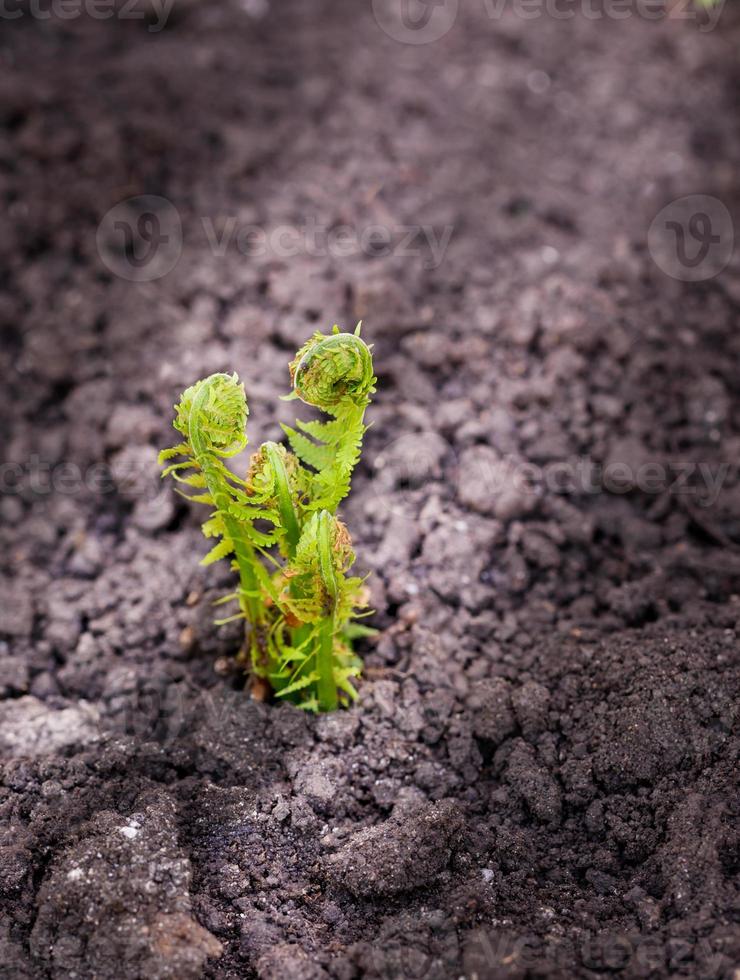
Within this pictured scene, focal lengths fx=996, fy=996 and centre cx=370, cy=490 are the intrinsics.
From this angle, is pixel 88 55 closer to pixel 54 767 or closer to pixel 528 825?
pixel 54 767

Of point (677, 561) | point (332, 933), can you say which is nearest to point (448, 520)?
point (677, 561)

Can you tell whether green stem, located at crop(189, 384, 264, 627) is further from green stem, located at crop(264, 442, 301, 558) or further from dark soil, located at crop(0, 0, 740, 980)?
dark soil, located at crop(0, 0, 740, 980)

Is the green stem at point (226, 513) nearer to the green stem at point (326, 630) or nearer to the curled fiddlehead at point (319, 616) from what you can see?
the curled fiddlehead at point (319, 616)

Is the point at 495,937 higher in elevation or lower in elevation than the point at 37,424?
lower

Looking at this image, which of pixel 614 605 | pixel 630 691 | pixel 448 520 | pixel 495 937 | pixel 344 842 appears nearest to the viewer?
pixel 495 937

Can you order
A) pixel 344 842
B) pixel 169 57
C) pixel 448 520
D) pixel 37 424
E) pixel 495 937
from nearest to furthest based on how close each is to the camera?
pixel 495 937 → pixel 344 842 → pixel 448 520 → pixel 37 424 → pixel 169 57

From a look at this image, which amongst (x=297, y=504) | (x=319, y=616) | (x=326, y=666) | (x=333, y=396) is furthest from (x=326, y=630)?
(x=333, y=396)
